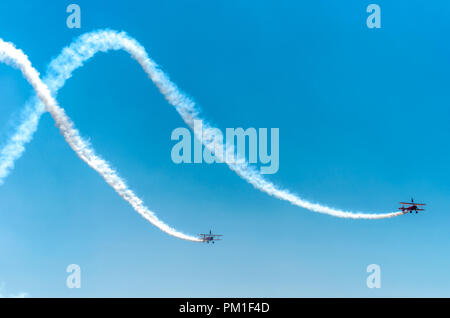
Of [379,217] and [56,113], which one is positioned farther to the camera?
[379,217]

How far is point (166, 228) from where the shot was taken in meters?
68.9
